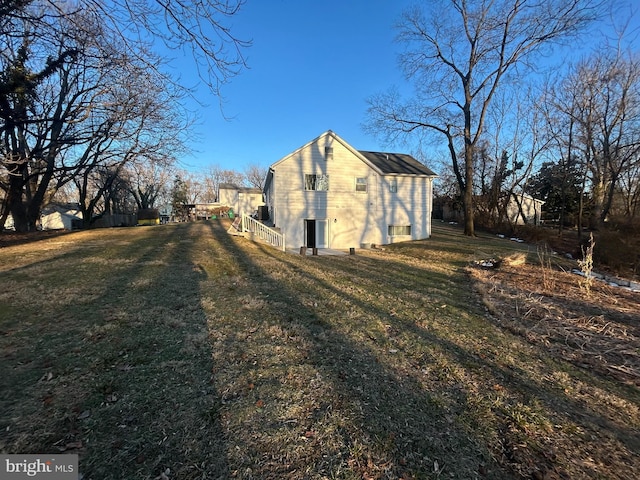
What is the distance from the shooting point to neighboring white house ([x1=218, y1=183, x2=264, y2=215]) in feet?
150

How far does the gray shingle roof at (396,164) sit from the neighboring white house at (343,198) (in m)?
0.09

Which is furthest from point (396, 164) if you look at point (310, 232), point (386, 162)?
point (310, 232)

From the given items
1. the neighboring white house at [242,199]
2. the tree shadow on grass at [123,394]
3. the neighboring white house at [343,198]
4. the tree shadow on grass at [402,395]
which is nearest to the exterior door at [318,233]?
the neighboring white house at [343,198]

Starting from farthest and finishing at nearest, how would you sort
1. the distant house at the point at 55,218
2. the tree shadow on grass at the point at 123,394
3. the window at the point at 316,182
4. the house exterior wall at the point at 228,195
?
the house exterior wall at the point at 228,195, the distant house at the point at 55,218, the window at the point at 316,182, the tree shadow on grass at the point at 123,394

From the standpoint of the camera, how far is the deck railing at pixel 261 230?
14.3 m

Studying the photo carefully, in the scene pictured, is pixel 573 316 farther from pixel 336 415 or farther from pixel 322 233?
pixel 322 233

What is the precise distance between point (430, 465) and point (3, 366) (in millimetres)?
4025

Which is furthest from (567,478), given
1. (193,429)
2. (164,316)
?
(164,316)

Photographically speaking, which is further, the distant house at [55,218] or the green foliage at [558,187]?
the distant house at [55,218]

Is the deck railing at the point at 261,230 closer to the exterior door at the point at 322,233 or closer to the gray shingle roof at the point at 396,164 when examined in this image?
the exterior door at the point at 322,233

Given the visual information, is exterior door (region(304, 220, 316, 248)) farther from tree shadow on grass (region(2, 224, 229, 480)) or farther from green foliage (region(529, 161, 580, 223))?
green foliage (region(529, 161, 580, 223))

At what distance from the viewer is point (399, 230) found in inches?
782

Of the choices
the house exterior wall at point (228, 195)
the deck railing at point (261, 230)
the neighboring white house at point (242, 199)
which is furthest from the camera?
the house exterior wall at point (228, 195)

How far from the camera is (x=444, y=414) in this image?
2.58m
